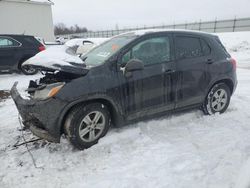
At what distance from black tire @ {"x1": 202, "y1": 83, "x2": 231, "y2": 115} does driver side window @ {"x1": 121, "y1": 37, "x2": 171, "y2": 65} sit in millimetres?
1346

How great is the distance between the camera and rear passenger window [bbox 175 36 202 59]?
4.72 m

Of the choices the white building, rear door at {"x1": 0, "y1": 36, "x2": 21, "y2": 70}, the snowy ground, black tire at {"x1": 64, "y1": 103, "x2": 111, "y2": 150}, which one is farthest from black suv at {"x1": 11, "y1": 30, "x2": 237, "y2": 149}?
the white building

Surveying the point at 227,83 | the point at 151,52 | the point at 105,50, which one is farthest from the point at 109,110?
the point at 227,83

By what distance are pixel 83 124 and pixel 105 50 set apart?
57.0 inches

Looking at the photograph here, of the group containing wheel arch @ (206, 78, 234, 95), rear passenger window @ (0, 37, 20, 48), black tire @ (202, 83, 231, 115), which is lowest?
black tire @ (202, 83, 231, 115)

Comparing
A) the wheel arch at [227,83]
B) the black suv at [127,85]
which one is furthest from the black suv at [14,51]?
the wheel arch at [227,83]

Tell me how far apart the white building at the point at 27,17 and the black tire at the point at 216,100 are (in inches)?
723

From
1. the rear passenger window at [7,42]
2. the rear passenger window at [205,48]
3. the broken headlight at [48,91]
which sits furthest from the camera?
the rear passenger window at [7,42]

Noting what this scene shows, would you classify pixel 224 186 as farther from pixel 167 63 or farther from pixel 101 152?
pixel 167 63

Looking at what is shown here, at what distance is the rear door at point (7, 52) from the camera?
1044 centimetres

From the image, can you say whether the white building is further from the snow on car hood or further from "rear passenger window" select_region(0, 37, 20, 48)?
the snow on car hood

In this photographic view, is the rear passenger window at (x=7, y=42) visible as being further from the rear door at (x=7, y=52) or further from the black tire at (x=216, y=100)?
the black tire at (x=216, y=100)

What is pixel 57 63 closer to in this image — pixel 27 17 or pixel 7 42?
pixel 7 42

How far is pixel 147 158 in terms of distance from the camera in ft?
12.2
